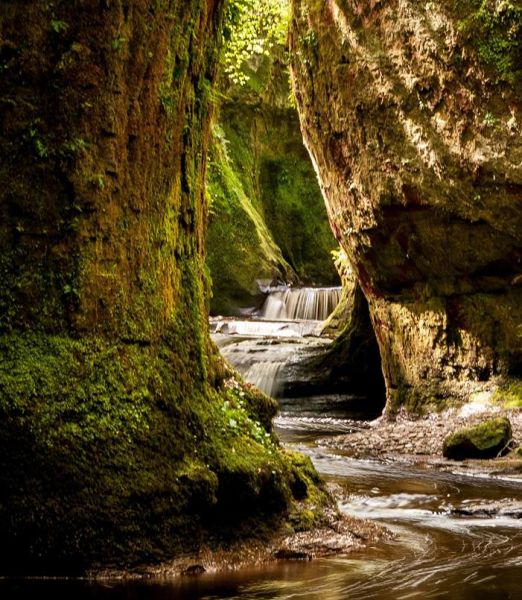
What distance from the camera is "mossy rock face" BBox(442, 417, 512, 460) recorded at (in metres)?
9.75

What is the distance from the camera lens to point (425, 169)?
12.0 meters

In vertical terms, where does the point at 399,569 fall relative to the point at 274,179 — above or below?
below

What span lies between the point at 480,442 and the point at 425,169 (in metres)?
4.45

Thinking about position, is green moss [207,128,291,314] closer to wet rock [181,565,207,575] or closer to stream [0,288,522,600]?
stream [0,288,522,600]

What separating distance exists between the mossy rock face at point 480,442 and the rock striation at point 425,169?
2735 mm

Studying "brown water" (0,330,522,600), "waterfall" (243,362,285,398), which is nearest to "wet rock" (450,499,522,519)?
"brown water" (0,330,522,600)

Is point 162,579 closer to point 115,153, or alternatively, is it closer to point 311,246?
point 115,153

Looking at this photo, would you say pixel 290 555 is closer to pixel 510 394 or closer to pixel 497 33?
pixel 510 394

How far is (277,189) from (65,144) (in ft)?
93.2

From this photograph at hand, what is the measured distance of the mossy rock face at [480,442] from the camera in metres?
9.75

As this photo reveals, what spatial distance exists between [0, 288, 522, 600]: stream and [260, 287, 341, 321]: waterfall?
40.1ft

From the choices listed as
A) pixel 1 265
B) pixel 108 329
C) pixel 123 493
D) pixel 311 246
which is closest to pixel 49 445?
pixel 123 493

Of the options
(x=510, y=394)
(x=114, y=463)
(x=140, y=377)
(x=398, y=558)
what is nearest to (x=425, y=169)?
(x=510, y=394)

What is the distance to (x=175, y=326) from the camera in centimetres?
482
